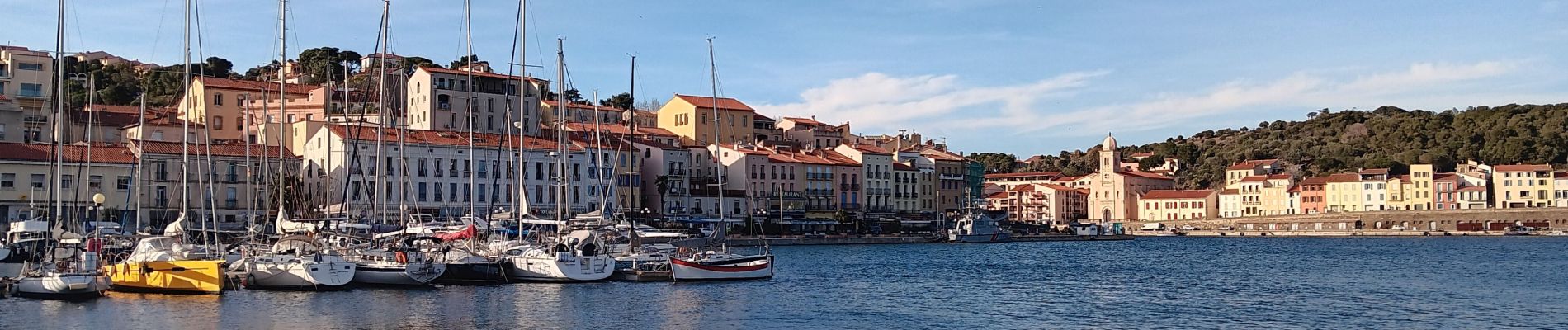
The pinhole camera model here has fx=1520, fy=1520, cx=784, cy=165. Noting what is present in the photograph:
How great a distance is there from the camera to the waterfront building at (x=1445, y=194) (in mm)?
139000

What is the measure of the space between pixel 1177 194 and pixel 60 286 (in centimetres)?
13415

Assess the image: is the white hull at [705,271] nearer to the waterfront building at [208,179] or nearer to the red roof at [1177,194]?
the waterfront building at [208,179]

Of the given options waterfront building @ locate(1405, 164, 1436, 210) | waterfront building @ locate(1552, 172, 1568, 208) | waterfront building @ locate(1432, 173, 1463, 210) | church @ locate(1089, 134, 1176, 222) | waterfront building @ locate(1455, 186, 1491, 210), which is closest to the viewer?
waterfront building @ locate(1552, 172, 1568, 208)

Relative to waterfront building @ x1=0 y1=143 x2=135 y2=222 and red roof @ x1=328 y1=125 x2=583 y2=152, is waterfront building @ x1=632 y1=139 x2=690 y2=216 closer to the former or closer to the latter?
red roof @ x1=328 y1=125 x2=583 y2=152

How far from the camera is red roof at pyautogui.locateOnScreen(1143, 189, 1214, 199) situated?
155125 millimetres

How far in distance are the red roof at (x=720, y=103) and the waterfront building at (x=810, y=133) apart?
Result: 6941 millimetres

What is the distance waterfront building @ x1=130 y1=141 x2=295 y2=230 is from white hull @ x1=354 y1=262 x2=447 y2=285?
27507mm

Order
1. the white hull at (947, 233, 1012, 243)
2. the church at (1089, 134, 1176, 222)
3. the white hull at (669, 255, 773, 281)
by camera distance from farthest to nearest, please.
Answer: the church at (1089, 134, 1176, 222)
the white hull at (947, 233, 1012, 243)
the white hull at (669, 255, 773, 281)

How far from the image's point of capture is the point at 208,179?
69312 millimetres

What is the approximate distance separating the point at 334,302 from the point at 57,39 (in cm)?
994

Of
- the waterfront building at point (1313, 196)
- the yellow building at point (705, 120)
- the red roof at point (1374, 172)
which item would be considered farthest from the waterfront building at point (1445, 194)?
the yellow building at point (705, 120)

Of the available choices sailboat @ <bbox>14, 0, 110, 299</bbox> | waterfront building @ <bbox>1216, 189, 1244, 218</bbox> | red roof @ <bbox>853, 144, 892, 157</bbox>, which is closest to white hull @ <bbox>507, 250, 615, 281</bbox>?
Answer: sailboat @ <bbox>14, 0, 110, 299</bbox>

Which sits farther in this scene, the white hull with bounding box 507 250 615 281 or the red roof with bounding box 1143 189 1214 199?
the red roof with bounding box 1143 189 1214 199

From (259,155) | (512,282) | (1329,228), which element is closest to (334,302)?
(512,282)
